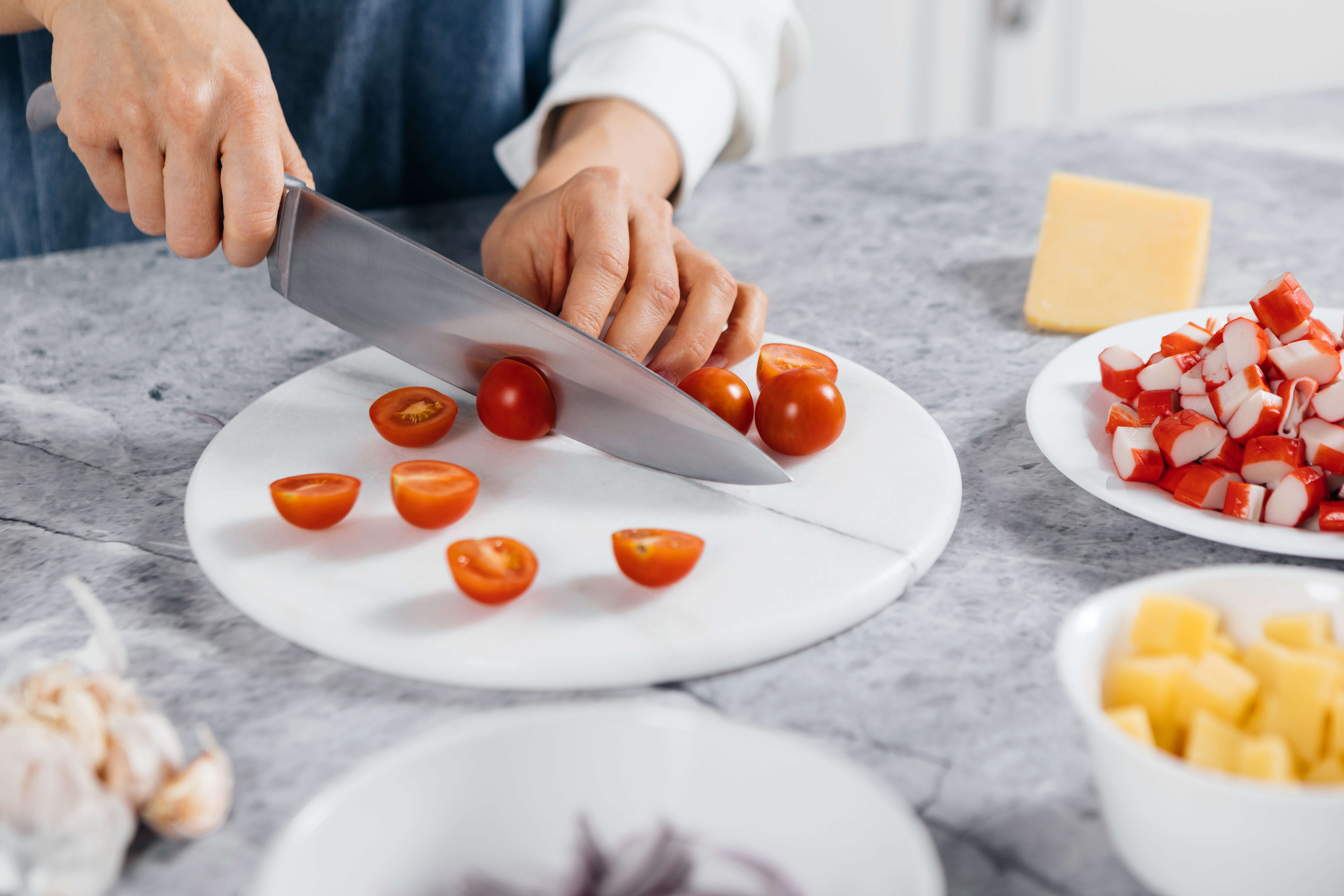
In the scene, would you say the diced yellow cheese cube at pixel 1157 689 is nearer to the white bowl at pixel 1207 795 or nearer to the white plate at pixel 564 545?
the white bowl at pixel 1207 795

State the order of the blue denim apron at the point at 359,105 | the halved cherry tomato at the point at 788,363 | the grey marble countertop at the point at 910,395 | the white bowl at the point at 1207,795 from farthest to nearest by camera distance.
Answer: the blue denim apron at the point at 359,105
the halved cherry tomato at the point at 788,363
the grey marble countertop at the point at 910,395
the white bowl at the point at 1207,795

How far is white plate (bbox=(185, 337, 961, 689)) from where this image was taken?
0.84 meters

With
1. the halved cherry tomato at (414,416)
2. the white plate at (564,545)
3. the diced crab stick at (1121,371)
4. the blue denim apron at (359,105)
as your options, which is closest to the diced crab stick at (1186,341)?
the diced crab stick at (1121,371)

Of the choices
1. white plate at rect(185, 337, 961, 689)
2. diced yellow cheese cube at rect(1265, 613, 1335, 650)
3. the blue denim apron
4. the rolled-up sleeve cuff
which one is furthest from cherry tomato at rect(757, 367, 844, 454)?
the blue denim apron

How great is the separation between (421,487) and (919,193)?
122 centimetres

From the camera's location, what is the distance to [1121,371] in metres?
1.13

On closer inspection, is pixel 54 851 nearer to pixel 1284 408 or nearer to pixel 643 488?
pixel 643 488

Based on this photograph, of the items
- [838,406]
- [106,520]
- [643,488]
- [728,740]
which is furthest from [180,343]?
[728,740]

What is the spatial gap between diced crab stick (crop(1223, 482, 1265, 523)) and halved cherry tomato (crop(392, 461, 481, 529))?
2.17 feet

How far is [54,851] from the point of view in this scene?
1.98 feet

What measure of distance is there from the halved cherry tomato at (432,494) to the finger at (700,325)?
0.30m

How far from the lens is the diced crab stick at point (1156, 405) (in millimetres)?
1074

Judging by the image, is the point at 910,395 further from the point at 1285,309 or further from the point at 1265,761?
the point at 1265,761

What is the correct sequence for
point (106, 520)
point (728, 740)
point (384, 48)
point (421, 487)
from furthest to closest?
point (384, 48) < point (106, 520) < point (421, 487) < point (728, 740)
